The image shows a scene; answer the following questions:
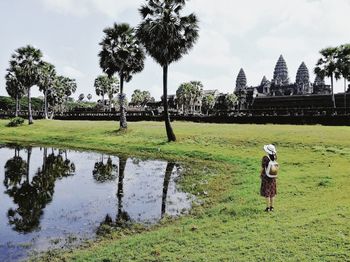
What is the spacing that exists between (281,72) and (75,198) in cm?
18503

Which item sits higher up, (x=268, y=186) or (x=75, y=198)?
(x=268, y=186)

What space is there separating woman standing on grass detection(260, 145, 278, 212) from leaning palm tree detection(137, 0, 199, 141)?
800 inches

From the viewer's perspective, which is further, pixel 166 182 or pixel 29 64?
pixel 29 64

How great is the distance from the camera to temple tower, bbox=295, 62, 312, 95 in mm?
161375

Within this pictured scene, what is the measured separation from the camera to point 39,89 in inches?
2758

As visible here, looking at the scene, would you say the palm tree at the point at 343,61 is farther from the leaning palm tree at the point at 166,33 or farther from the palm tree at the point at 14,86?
the palm tree at the point at 14,86

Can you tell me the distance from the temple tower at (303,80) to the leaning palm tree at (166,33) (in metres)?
138

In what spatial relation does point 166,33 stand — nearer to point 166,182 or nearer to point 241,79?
point 166,182

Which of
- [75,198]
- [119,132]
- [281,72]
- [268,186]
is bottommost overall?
[75,198]

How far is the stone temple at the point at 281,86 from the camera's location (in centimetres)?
14450

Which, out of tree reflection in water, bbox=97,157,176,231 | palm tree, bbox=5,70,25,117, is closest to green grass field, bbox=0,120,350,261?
tree reflection in water, bbox=97,157,176,231

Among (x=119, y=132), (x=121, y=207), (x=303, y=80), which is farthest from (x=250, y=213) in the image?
(x=303, y=80)

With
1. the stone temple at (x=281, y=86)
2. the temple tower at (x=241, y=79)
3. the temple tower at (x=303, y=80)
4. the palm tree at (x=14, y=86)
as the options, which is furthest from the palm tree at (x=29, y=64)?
the temple tower at (x=241, y=79)

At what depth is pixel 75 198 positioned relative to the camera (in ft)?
48.9
